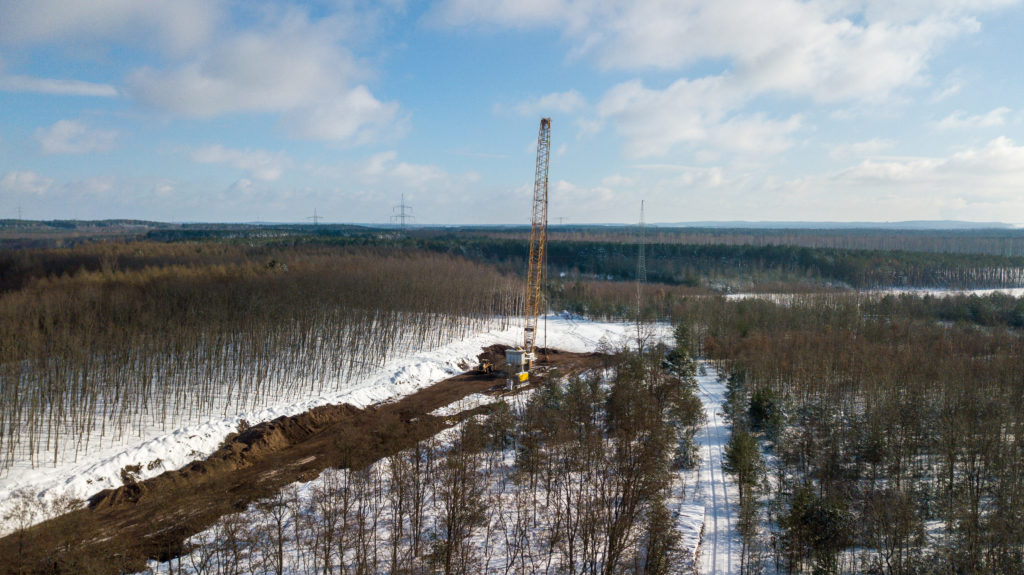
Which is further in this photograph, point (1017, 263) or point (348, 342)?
point (1017, 263)

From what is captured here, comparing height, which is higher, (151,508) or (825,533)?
(825,533)

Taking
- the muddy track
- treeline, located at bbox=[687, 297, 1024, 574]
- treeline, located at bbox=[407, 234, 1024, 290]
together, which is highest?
treeline, located at bbox=[407, 234, 1024, 290]

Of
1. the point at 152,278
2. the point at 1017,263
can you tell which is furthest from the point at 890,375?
the point at 1017,263

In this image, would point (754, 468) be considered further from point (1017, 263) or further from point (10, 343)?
point (1017, 263)

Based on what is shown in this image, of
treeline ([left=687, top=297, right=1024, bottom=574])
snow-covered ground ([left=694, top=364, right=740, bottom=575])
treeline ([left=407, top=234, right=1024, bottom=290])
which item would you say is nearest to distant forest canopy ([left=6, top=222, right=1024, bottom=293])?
treeline ([left=407, top=234, right=1024, bottom=290])

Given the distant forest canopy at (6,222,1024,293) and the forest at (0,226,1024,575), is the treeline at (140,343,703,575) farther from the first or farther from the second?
the distant forest canopy at (6,222,1024,293)

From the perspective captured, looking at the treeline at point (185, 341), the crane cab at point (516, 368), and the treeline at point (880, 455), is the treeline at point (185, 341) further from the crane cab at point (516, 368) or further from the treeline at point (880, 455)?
the treeline at point (880, 455)

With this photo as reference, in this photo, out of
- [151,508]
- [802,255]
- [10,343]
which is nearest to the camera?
[151,508]

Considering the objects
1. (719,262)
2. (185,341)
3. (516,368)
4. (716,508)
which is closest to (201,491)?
(185,341)
